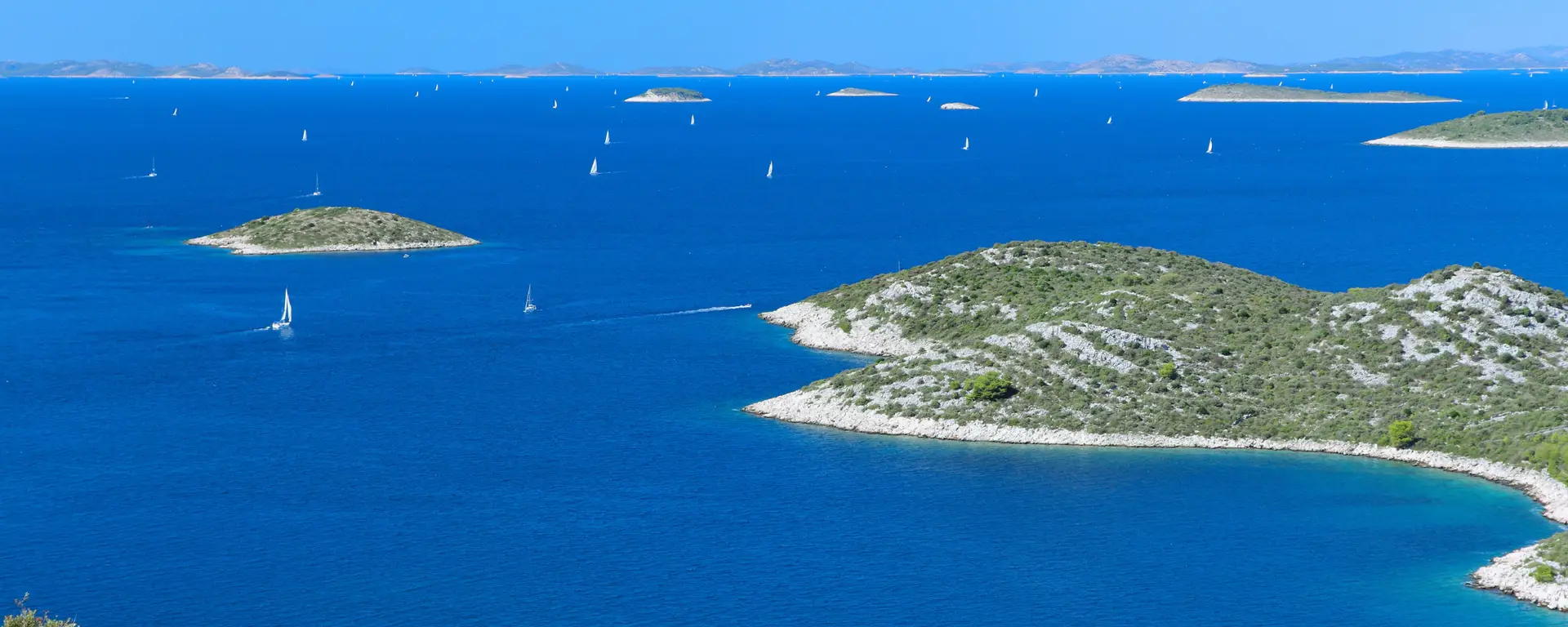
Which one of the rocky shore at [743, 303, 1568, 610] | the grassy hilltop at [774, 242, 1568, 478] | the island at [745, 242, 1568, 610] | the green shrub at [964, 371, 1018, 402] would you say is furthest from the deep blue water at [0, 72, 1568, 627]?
the green shrub at [964, 371, 1018, 402]

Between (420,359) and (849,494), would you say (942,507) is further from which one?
(420,359)

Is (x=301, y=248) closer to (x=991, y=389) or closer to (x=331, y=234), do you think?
(x=331, y=234)

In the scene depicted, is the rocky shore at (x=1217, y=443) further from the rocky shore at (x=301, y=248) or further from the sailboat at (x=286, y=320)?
the rocky shore at (x=301, y=248)

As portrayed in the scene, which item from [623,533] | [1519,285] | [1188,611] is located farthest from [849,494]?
[1519,285]

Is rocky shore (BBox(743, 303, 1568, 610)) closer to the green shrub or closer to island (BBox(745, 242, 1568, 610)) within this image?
island (BBox(745, 242, 1568, 610))

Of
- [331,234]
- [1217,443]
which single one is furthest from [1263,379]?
[331,234]

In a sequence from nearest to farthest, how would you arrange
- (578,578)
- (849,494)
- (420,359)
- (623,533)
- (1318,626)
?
(1318,626) → (578,578) → (623,533) → (849,494) → (420,359)
